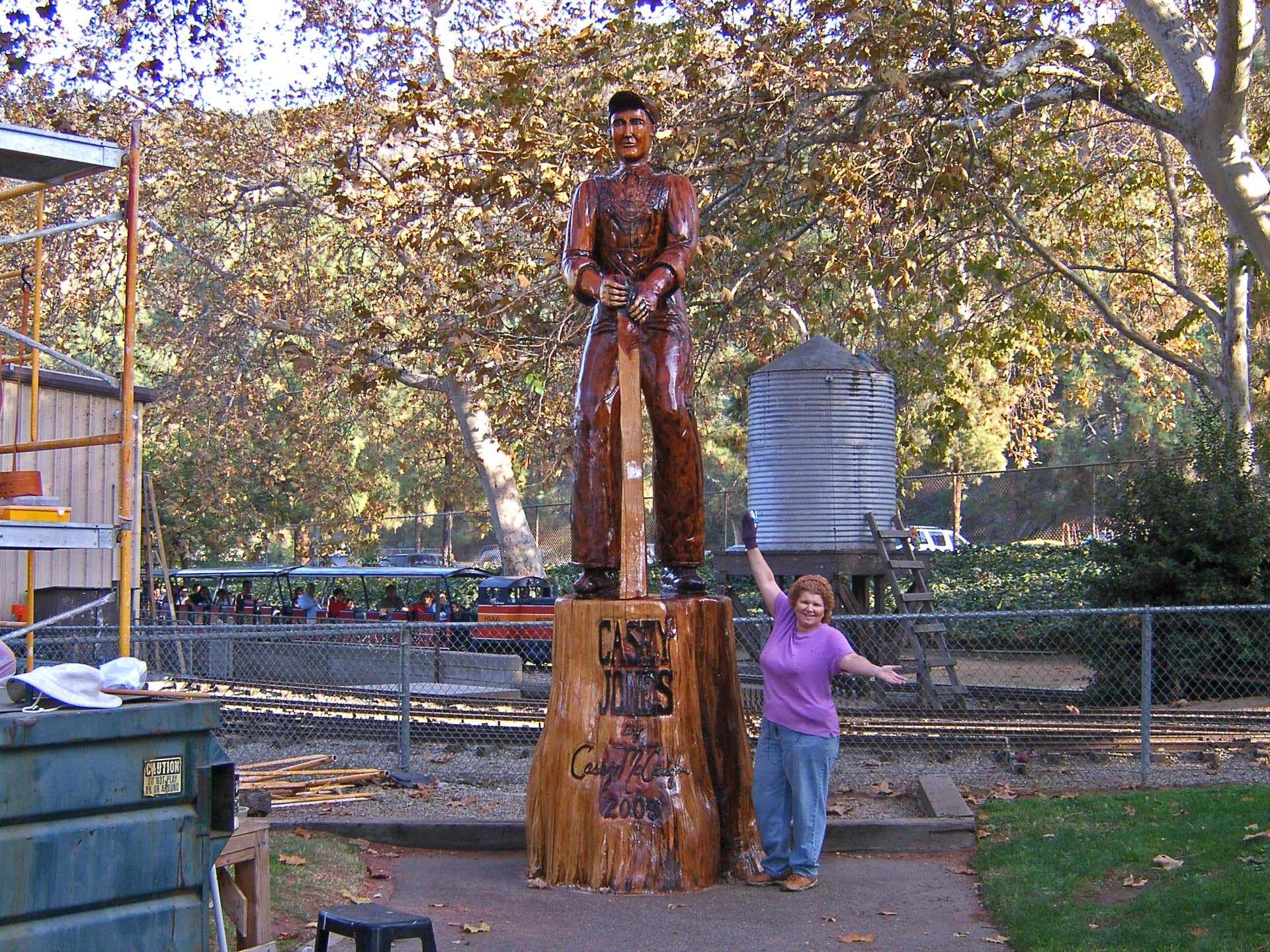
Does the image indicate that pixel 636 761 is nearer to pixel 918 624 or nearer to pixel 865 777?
pixel 865 777

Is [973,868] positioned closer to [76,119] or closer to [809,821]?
[809,821]

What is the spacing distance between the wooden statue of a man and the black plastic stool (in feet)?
10.1

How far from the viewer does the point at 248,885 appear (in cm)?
567

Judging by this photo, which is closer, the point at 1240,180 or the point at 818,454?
the point at 1240,180

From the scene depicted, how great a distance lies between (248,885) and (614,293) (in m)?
3.54

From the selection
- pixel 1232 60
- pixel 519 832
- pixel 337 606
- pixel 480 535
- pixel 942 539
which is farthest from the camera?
pixel 480 535

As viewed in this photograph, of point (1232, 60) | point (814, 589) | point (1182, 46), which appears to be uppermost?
point (1182, 46)

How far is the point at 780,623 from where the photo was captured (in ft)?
23.7

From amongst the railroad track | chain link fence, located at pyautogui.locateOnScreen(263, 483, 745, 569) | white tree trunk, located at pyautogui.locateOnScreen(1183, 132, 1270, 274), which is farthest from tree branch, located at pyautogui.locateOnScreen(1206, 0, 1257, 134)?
chain link fence, located at pyautogui.locateOnScreen(263, 483, 745, 569)

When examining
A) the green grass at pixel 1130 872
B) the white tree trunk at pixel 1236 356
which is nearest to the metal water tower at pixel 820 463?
the green grass at pixel 1130 872

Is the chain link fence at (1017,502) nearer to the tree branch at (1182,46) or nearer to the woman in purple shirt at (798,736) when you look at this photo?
the tree branch at (1182,46)

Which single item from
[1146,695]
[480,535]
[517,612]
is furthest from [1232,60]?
[480,535]

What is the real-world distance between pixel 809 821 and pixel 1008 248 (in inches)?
807

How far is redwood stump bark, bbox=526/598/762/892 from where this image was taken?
6836mm
